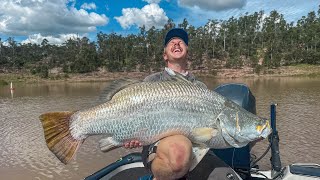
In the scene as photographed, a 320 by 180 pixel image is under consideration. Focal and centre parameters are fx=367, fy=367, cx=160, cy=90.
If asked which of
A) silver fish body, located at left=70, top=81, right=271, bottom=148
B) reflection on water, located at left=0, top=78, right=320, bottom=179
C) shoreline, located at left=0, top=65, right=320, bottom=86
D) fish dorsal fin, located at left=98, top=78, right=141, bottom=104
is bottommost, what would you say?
reflection on water, located at left=0, top=78, right=320, bottom=179

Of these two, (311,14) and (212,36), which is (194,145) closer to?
(212,36)

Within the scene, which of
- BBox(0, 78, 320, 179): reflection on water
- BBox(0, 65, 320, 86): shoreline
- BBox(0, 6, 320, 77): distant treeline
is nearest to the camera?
BBox(0, 78, 320, 179): reflection on water

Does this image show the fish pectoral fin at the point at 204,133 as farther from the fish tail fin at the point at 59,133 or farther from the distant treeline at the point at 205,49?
the distant treeline at the point at 205,49

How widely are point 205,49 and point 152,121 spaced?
8086 cm

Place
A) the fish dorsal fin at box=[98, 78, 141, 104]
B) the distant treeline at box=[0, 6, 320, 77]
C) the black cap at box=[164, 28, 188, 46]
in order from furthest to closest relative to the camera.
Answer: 1. the distant treeline at box=[0, 6, 320, 77]
2. the black cap at box=[164, 28, 188, 46]
3. the fish dorsal fin at box=[98, 78, 141, 104]

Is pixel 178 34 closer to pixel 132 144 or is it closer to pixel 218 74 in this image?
pixel 132 144

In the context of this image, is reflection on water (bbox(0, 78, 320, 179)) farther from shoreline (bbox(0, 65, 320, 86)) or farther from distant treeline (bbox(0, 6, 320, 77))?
distant treeline (bbox(0, 6, 320, 77))

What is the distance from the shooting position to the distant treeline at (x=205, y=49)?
243 feet

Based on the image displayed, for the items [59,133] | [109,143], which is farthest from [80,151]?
[109,143]

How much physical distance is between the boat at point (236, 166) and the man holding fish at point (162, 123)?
2.26ft

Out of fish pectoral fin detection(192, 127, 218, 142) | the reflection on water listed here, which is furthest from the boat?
the reflection on water

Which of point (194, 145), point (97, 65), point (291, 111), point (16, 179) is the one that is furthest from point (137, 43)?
point (194, 145)

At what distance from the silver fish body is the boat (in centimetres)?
77

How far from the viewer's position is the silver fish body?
354cm
